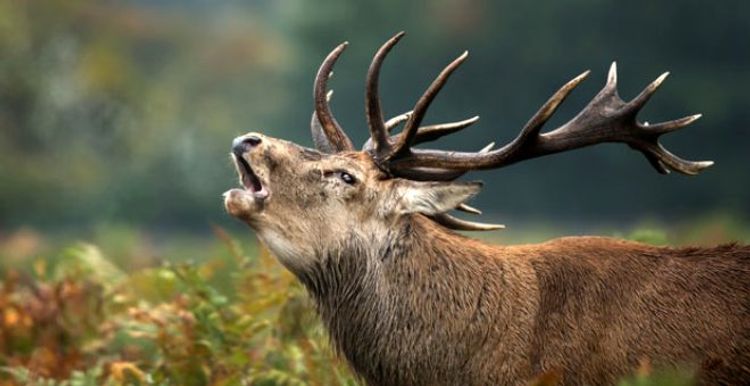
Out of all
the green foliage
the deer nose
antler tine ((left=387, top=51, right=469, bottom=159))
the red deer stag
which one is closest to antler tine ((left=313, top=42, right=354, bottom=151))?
the red deer stag

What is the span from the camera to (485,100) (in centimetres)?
4647

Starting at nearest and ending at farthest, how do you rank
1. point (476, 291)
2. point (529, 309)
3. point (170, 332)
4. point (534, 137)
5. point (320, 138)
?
1. point (529, 309)
2. point (476, 291)
3. point (534, 137)
4. point (320, 138)
5. point (170, 332)

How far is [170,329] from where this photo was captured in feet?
26.8

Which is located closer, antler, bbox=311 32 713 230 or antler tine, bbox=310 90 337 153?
antler, bbox=311 32 713 230

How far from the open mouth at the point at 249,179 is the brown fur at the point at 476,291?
43mm

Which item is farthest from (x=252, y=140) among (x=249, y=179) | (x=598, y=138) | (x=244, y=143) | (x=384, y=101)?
(x=384, y=101)

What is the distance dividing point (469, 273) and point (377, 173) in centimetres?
72

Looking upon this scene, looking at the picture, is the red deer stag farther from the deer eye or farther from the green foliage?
the green foliage

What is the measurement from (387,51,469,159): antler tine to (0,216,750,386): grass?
99cm

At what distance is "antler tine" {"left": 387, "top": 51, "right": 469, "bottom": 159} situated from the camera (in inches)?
266

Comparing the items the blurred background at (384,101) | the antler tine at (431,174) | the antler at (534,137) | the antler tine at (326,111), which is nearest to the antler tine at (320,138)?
the antler tine at (326,111)

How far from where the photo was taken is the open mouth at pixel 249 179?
22.5 feet

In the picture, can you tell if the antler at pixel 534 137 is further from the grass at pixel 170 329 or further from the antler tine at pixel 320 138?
the grass at pixel 170 329

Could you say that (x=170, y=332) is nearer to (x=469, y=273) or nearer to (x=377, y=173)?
(x=377, y=173)
